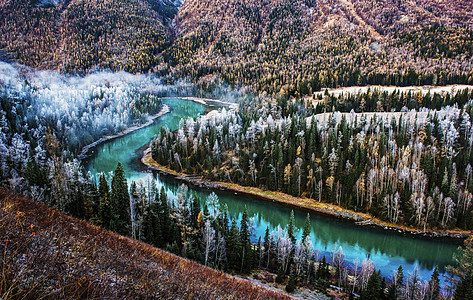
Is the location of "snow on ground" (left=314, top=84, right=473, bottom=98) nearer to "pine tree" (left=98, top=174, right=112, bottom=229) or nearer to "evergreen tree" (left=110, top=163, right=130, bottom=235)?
"evergreen tree" (left=110, top=163, right=130, bottom=235)

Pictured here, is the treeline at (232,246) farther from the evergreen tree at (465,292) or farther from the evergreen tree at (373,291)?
the evergreen tree at (465,292)

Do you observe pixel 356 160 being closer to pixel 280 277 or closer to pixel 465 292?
pixel 465 292

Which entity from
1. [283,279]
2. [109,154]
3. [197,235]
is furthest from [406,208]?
[109,154]

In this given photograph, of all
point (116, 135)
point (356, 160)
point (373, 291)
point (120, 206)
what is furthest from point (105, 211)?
point (116, 135)

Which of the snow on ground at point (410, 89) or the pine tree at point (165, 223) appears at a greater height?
the snow on ground at point (410, 89)

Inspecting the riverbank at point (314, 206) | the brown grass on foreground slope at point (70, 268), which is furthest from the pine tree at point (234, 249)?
the riverbank at point (314, 206)

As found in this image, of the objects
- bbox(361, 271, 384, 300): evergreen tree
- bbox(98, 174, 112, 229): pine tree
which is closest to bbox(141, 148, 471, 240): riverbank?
bbox(361, 271, 384, 300): evergreen tree
